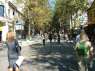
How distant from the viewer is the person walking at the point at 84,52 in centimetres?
1032

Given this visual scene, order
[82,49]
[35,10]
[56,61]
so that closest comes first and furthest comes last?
[82,49]
[56,61]
[35,10]

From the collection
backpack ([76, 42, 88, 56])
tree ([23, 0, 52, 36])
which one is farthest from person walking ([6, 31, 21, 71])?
tree ([23, 0, 52, 36])

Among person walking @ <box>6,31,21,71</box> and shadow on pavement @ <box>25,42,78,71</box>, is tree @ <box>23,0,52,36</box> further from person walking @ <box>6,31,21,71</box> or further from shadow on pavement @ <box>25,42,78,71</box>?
person walking @ <box>6,31,21,71</box>

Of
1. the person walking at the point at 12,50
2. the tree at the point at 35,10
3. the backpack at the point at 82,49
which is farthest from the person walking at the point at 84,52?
the tree at the point at 35,10

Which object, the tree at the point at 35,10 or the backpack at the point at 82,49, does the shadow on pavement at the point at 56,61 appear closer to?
the backpack at the point at 82,49

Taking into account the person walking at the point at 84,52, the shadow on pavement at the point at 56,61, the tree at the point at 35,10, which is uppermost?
the tree at the point at 35,10

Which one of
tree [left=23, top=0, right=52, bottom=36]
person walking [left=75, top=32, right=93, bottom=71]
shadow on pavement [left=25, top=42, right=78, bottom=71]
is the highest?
tree [left=23, top=0, right=52, bottom=36]

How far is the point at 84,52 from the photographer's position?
1049 centimetres

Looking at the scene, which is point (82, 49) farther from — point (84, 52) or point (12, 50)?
point (12, 50)

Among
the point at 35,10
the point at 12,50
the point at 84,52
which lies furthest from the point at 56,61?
the point at 35,10

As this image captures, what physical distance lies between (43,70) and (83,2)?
19.5 m

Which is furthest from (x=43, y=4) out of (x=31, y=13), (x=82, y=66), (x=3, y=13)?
(x=82, y=66)

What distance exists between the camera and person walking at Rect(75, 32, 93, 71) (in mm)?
10320

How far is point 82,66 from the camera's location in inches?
420
